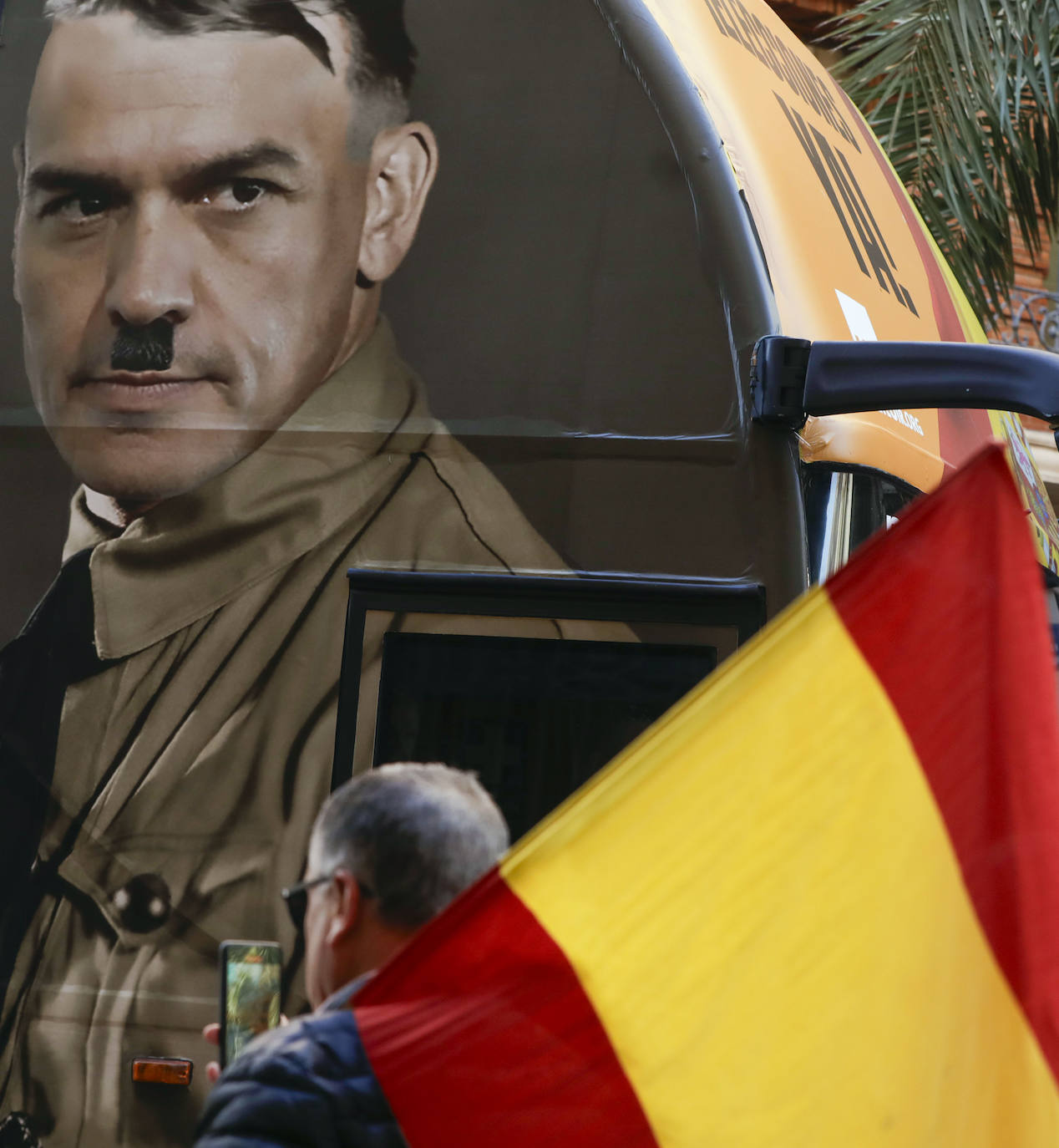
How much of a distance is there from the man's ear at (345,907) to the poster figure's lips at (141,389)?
178 centimetres

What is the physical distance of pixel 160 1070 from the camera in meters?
3.21

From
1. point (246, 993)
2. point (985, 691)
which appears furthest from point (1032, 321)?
point (985, 691)

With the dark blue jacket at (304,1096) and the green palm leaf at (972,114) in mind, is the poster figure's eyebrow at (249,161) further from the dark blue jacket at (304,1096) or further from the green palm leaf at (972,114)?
the green palm leaf at (972,114)

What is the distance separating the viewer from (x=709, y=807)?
188cm

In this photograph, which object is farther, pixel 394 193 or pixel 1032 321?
pixel 1032 321

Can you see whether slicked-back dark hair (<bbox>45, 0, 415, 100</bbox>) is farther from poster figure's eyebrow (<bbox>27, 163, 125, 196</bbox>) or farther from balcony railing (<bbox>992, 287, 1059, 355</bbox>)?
balcony railing (<bbox>992, 287, 1059, 355</bbox>)

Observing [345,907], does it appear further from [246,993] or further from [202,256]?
[202,256]

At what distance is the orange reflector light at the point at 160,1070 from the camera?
126 inches

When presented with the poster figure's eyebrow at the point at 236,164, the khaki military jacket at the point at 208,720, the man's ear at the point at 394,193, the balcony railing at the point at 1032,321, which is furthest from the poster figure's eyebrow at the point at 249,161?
the balcony railing at the point at 1032,321

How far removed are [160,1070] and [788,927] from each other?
185 cm

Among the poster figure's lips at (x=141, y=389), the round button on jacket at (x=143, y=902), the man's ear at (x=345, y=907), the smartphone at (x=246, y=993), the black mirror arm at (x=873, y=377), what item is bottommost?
the smartphone at (x=246, y=993)

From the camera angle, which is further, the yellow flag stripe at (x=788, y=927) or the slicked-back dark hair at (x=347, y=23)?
the slicked-back dark hair at (x=347, y=23)

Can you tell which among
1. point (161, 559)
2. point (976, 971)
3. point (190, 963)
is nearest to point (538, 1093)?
point (976, 971)

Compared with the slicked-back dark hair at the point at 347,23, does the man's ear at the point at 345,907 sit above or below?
below
